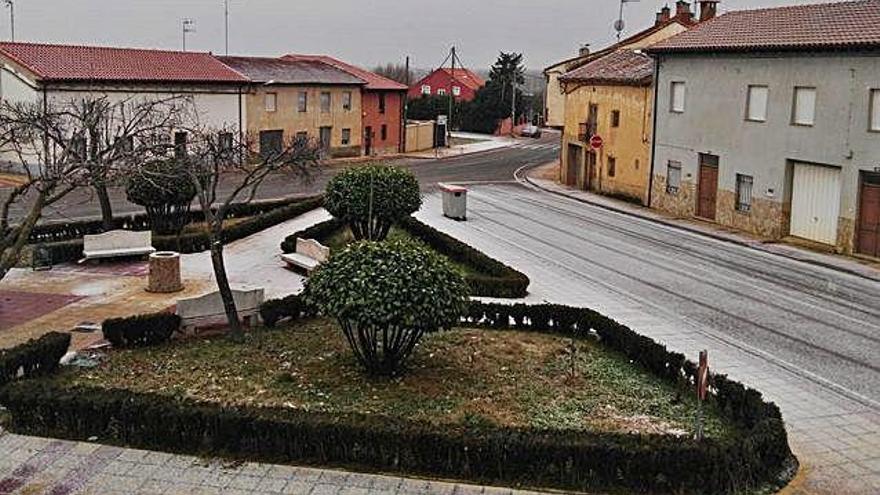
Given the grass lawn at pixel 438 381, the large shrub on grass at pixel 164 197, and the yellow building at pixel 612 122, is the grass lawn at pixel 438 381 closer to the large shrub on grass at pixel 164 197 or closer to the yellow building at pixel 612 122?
the large shrub on grass at pixel 164 197

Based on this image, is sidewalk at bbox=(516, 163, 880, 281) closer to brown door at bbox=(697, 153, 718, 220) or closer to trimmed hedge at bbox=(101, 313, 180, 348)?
brown door at bbox=(697, 153, 718, 220)

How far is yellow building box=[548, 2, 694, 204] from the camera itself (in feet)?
123

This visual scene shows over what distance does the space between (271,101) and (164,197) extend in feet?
89.2

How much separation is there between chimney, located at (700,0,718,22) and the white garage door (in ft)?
55.4

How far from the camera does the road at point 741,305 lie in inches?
475

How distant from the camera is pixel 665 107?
1384 inches

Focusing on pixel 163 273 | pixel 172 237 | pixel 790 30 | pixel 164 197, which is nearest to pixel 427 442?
pixel 163 273

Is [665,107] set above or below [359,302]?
above

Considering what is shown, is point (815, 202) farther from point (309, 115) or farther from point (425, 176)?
point (309, 115)

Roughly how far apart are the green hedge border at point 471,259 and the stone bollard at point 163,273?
414 cm

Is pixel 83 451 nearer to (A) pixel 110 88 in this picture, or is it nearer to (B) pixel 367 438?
(B) pixel 367 438

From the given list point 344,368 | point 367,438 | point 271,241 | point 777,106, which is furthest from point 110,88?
point 367,438

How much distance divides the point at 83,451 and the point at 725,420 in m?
8.06

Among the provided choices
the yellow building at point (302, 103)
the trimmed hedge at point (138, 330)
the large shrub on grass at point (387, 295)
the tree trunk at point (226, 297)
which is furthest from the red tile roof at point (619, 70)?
the trimmed hedge at point (138, 330)
